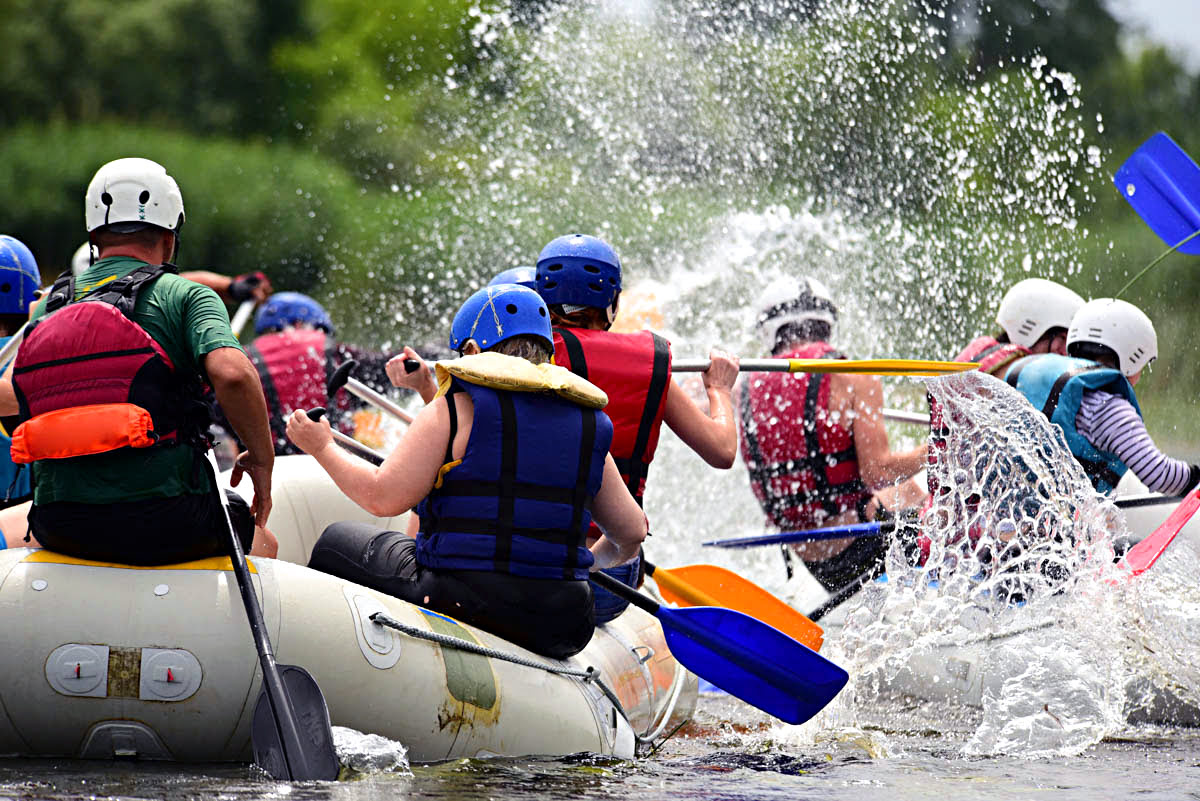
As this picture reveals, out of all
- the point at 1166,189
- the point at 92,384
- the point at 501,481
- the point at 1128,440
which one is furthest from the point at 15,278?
the point at 1166,189

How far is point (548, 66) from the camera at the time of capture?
28000 mm

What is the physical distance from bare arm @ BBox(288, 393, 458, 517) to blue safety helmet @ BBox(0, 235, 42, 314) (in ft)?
5.66

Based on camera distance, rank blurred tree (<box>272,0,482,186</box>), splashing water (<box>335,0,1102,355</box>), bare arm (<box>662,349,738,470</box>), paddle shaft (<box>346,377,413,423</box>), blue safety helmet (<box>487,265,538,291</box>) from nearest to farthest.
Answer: bare arm (<box>662,349,738,470</box>) < blue safety helmet (<box>487,265,538,291</box>) < paddle shaft (<box>346,377,413,423</box>) < splashing water (<box>335,0,1102,355</box>) < blurred tree (<box>272,0,482,186</box>)

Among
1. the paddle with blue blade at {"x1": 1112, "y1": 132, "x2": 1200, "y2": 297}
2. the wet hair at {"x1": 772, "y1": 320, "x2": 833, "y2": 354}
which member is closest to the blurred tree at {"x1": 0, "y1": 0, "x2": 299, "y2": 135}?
the wet hair at {"x1": 772, "y1": 320, "x2": 833, "y2": 354}

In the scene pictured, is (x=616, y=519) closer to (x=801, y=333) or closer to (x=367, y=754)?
(x=367, y=754)

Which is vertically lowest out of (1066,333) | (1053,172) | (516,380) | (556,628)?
(556,628)

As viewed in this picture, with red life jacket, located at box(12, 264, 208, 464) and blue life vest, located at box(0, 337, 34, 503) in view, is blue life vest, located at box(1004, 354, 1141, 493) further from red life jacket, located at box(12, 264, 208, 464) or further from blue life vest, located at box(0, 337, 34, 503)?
blue life vest, located at box(0, 337, 34, 503)

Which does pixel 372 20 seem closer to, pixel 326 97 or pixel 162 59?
pixel 326 97

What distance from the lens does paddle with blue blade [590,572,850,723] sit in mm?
4797

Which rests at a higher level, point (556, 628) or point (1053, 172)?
point (1053, 172)

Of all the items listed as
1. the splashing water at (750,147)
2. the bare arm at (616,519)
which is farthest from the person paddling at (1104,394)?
the splashing water at (750,147)

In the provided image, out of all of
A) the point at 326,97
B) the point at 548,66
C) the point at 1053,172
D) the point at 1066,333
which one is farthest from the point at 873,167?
the point at 1066,333

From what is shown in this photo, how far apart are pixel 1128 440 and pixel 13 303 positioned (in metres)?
4.05

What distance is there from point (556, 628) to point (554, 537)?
0.95 feet
